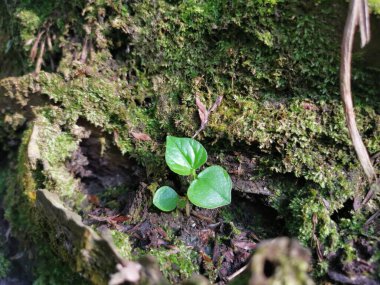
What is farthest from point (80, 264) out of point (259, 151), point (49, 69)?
point (49, 69)

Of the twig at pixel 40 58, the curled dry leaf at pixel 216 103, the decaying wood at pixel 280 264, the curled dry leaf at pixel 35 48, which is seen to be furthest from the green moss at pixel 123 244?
the curled dry leaf at pixel 35 48

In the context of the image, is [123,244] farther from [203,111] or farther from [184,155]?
[203,111]

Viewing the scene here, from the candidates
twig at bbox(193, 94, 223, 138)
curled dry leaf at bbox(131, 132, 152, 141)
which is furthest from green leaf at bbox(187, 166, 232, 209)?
curled dry leaf at bbox(131, 132, 152, 141)

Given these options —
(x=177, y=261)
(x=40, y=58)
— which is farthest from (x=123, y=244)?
→ (x=40, y=58)

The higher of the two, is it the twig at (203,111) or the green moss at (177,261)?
the twig at (203,111)

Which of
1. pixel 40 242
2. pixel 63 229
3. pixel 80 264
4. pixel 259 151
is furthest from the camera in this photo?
pixel 40 242

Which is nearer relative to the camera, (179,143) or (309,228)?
(309,228)

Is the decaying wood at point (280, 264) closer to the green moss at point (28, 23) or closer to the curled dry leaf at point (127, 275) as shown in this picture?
the curled dry leaf at point (127, 275)

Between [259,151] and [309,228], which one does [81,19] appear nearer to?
[259,151]
